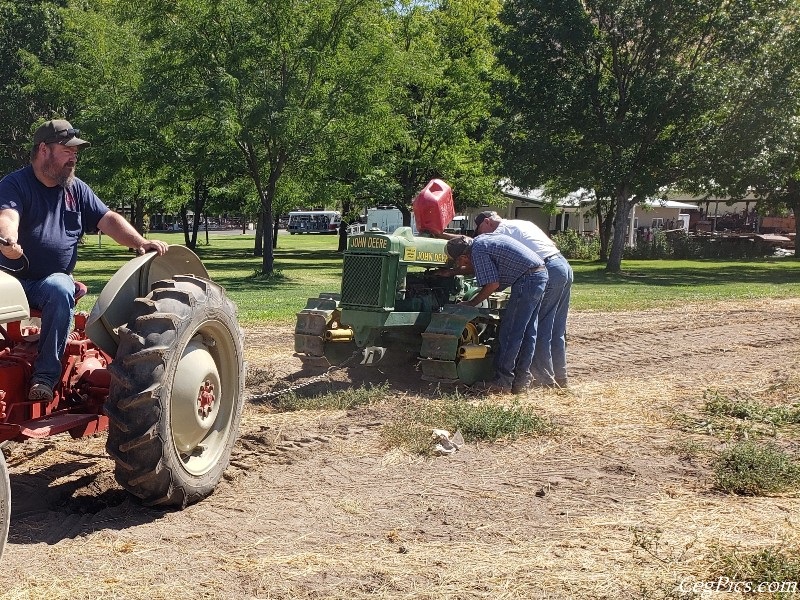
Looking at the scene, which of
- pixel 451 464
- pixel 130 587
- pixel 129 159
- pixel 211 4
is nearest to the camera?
pixel 130 587

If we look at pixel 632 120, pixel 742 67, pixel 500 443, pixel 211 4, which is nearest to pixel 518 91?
pixel 632 120

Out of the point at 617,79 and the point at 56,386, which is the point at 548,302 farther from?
the point at 617,79

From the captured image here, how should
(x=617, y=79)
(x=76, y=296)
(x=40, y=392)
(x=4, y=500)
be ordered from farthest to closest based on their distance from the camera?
1. (x=617, y=79)
2. (x=76, y=296)
3. (x=40, y=392)
4. (x=4, y=500)

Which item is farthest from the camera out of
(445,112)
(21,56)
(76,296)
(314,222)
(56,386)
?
(314,222)

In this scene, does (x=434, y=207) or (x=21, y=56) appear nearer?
(x=434, y=207)

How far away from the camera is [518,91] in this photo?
29.7 metres

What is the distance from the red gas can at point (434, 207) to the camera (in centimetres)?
946

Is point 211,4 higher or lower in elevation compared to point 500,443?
higher

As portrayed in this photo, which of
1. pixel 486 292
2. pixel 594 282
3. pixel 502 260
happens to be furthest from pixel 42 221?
pixel 594 282

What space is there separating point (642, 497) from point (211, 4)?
66.1ft

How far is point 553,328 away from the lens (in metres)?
9.44

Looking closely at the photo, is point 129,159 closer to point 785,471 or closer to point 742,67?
point 742,67

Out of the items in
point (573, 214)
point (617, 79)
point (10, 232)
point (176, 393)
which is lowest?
point (176, 393)

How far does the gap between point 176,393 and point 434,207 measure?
4.69m
